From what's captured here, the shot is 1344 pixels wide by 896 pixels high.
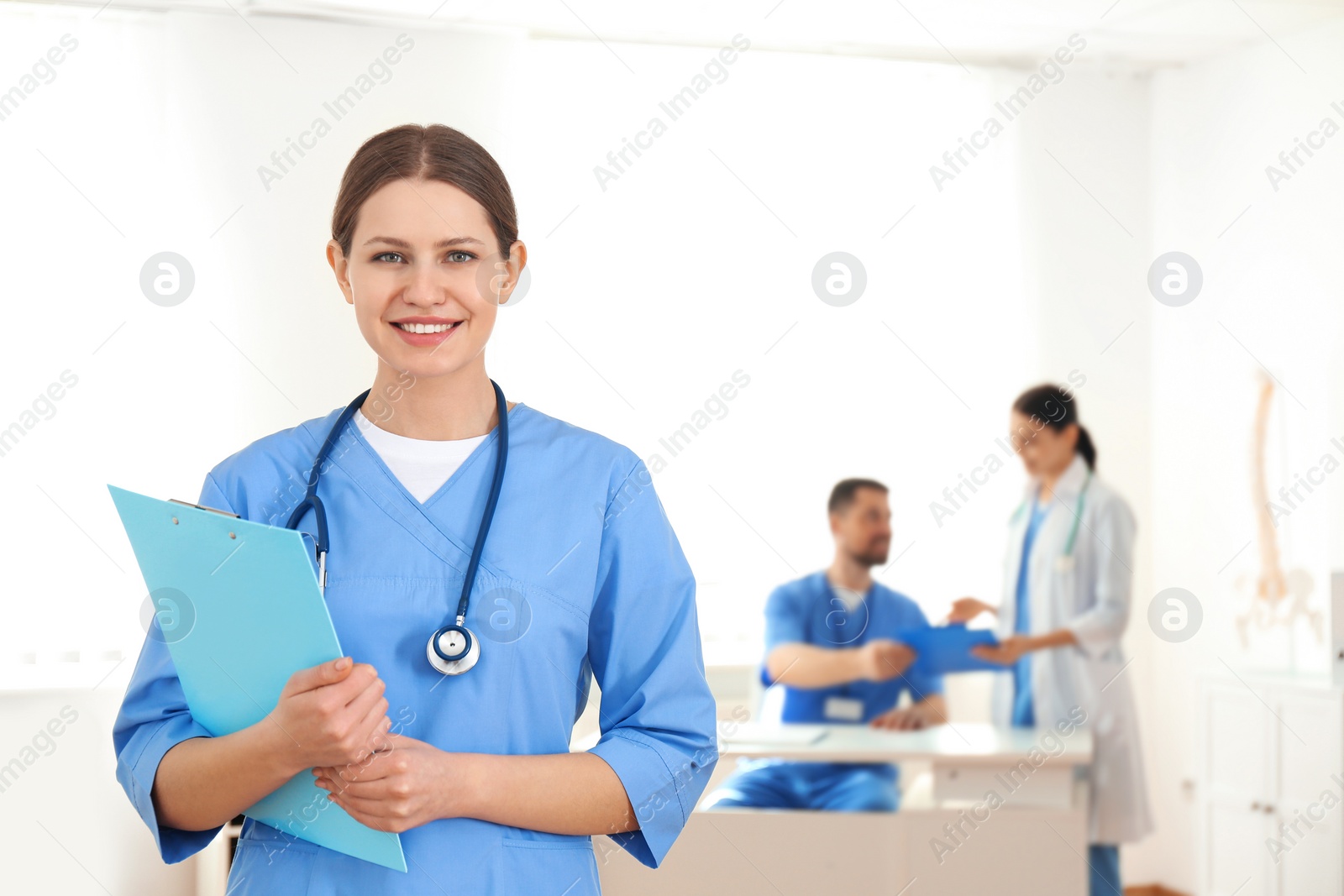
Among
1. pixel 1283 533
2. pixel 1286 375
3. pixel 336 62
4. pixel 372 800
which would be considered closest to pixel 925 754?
pixel 1283 533

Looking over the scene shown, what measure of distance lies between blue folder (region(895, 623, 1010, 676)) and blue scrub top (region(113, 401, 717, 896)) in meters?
2.08

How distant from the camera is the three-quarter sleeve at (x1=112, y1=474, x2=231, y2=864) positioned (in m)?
0.85

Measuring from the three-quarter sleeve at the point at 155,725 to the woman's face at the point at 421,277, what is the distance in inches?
7.8

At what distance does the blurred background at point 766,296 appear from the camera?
2807 millimetres

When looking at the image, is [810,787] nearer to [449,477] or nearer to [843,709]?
[843,709]

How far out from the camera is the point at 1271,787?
9.70 feet

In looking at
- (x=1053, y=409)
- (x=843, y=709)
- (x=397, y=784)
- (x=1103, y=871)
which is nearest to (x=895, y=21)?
(x=1053, y=409)

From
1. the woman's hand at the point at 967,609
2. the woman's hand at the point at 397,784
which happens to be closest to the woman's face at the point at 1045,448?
the woman's hand at the point at 967,609

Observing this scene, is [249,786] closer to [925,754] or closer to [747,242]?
[925,754]

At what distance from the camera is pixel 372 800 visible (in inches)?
30.2

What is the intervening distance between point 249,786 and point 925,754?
196 centimetres

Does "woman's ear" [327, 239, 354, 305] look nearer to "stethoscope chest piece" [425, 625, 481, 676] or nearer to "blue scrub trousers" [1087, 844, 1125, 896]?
"stethoscope chest piece" [425, 625, 481, 676]

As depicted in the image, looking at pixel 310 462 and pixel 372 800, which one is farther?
pixel 310 462

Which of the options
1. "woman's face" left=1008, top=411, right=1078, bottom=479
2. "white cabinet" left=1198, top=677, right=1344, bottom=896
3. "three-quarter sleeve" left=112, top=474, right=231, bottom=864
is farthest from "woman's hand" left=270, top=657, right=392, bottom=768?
"white cabinet" left=1198, top=677, right=1344, bottom=896
